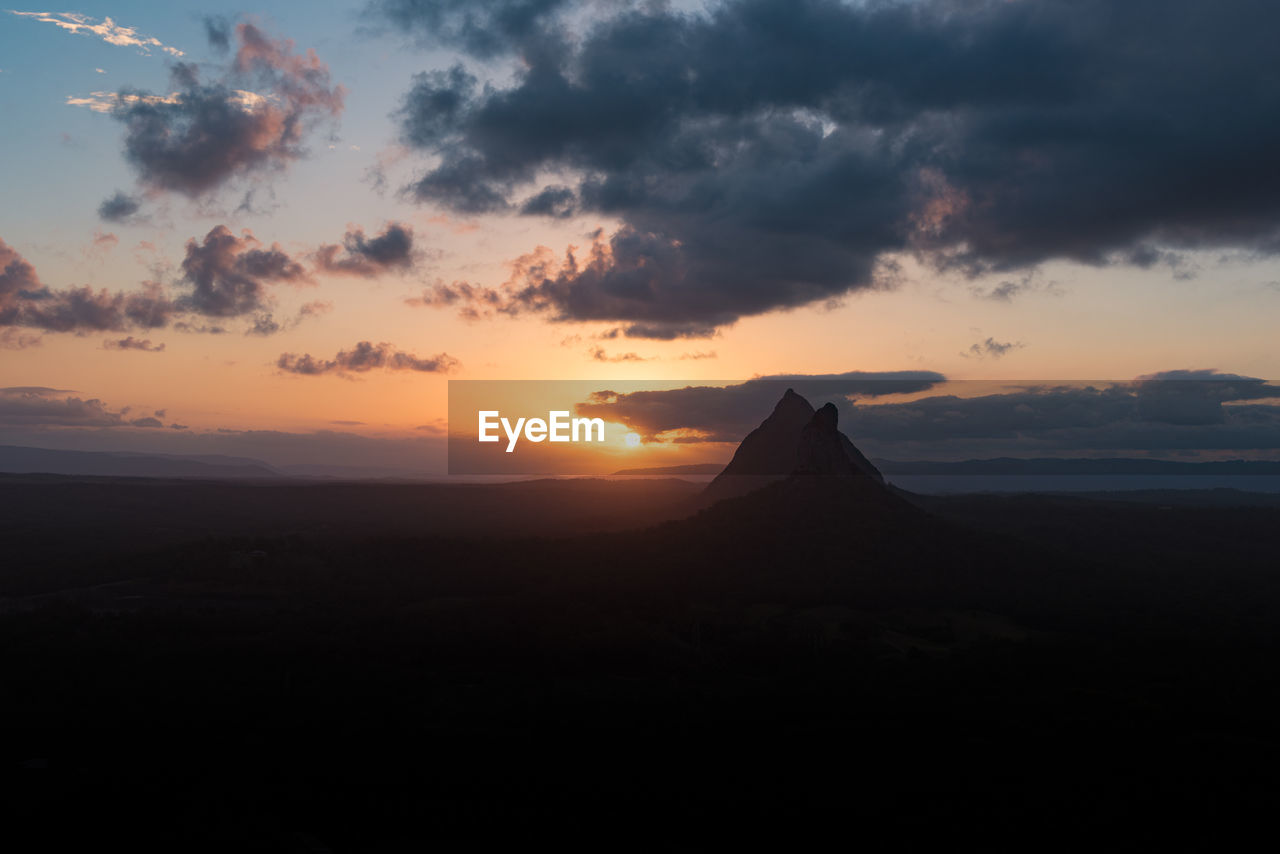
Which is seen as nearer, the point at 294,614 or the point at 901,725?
the point at 901,725

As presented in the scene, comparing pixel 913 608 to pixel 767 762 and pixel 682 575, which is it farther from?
pixel 767 762

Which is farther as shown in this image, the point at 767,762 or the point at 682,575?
the point at 682,575

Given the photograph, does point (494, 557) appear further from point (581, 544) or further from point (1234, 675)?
point (1234, 675)

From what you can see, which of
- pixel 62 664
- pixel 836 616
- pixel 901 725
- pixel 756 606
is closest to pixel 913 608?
pixel 836 616

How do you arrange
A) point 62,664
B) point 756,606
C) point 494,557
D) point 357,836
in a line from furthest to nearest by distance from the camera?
1. point 494,557
2. point 756,606
3. point 62,664
4. point 357,836

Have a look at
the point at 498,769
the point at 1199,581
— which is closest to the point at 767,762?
the point at 498,769

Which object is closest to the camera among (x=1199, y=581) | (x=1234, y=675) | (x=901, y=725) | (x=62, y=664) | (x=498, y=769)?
(x=498, y=769)
